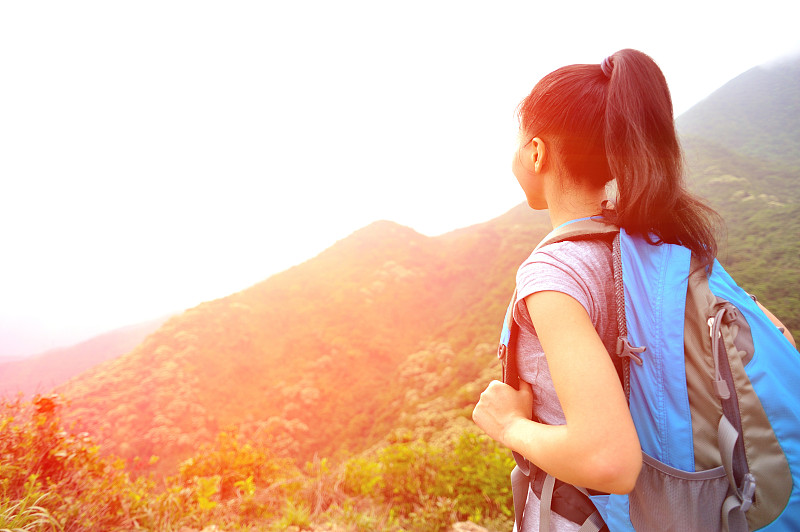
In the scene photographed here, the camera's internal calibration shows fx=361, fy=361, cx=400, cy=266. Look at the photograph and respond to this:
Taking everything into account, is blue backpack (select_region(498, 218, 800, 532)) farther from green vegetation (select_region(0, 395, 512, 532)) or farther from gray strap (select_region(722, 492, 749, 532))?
green vegetation (select_region(0, 395, 512, 532))

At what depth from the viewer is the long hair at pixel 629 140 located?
823 millimetres

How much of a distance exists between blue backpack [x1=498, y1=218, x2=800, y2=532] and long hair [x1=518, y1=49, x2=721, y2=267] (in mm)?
73

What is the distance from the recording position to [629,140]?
→ 835 millimetres

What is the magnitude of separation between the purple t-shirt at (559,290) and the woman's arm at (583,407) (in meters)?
0.04

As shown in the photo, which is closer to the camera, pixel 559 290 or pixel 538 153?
pixel 559 290

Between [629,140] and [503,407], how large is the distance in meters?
0.70

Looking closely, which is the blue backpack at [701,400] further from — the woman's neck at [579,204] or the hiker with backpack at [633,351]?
the woman's neck at [579,204]

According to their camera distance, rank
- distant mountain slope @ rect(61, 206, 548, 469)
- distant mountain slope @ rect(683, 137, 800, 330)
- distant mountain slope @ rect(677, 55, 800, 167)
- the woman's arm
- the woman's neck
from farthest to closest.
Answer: distant mountain slope @ rect(61, 206, 548, 469) < distant mountain slope @ rect(677, 55, 800, 167) < distant mountain slope @ rect(683, 137, 800, 330) < the woman's neck < the woman's arm

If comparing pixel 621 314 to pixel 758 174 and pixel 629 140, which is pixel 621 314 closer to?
pixel 629 140

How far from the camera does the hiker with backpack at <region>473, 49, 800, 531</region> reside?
65 centimetres

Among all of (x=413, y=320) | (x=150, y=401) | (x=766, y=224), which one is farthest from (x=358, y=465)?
(x=413, y=320)

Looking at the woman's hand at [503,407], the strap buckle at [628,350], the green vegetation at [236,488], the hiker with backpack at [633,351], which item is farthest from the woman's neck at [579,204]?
the green vegetation at [236,488]

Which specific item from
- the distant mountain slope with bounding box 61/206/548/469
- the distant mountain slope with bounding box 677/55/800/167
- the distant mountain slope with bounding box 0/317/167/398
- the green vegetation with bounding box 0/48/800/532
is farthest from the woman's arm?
the distant mountain slope with bounding box 0/317/167/398

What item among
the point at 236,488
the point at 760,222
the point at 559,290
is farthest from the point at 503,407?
the point at 760,222
